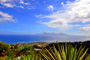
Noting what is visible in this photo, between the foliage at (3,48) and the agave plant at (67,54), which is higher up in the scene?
the agave plant at (67,54)

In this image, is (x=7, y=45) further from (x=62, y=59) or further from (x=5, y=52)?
(x=62, y=59)

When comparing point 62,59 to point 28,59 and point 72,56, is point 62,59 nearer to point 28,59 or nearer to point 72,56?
point 72,56

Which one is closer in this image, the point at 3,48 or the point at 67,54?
the point at 67,54

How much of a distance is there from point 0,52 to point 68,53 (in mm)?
10338

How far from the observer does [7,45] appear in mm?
11555

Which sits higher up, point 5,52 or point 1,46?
point 1,46

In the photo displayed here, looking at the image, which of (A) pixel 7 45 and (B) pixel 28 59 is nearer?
(B) pixel 28 59

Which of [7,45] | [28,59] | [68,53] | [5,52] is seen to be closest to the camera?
[68,53]

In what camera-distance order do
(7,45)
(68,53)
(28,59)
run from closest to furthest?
(68,53) < (28,59) < (7,45)

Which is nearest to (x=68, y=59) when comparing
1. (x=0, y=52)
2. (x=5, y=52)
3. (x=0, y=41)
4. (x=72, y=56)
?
(x=72, y=56)

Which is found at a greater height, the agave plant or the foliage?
the agave plant

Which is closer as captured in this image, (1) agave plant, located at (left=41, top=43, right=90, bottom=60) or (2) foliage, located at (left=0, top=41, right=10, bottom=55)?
(1) agave plant, located at (left=41, top=43, right=90, bottom=60)

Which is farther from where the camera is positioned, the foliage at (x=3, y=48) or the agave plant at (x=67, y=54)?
the foliage at (x=3, y=48)

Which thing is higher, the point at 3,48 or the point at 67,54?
the point at 67,54
